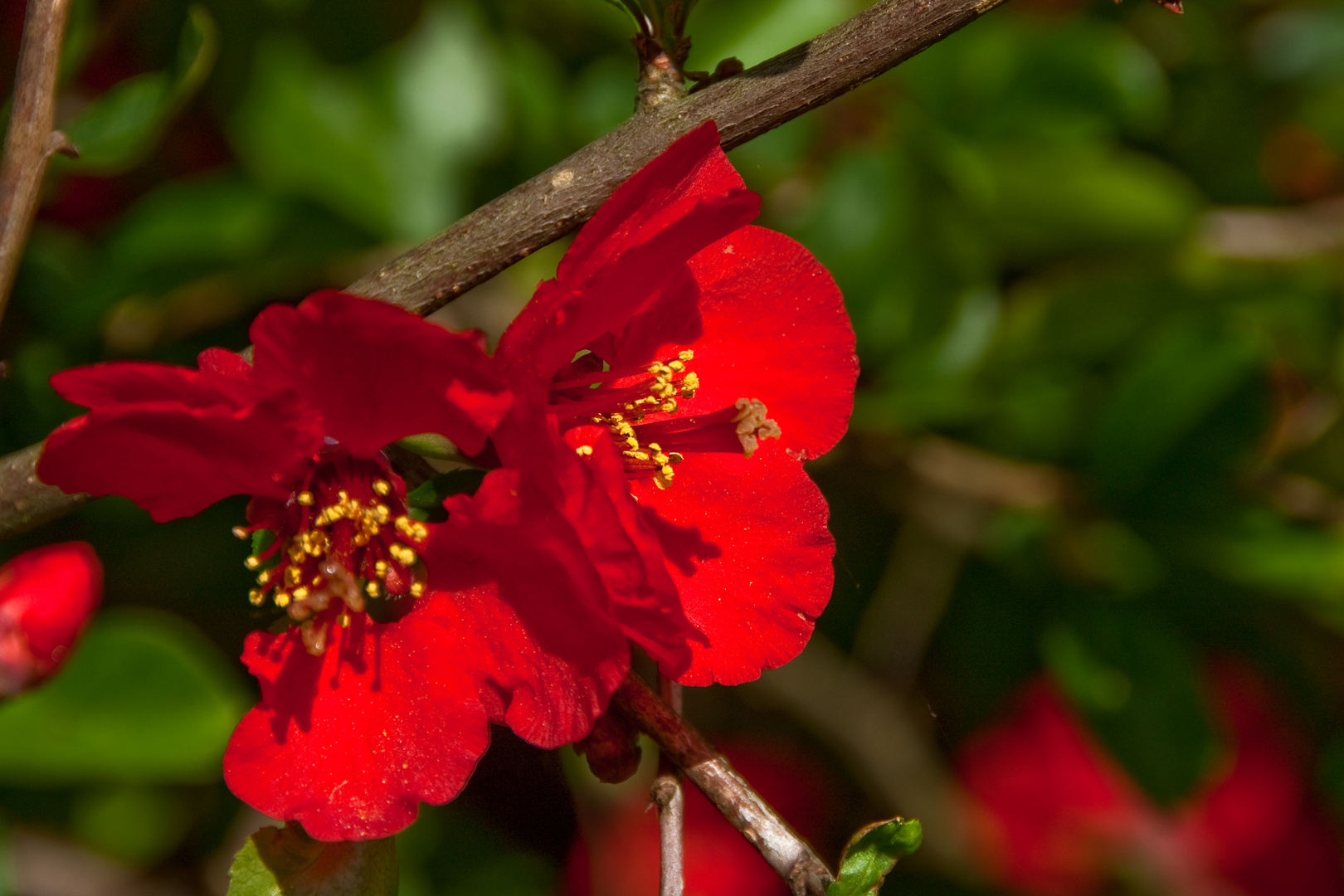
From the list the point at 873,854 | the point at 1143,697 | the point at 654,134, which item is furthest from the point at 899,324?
the point at 873,854

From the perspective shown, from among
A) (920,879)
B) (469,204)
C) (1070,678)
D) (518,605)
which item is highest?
(518,605)

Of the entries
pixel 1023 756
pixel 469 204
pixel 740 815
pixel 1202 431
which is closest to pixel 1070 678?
pixel 1202 431

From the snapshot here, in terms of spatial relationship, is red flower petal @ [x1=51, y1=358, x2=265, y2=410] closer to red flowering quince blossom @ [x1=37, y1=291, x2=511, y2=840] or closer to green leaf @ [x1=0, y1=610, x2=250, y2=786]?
red flowering quince blossom @ [x1=37, y1=291, x2=511, y2=840]

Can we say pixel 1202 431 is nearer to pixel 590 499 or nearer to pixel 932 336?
pixel 932 336

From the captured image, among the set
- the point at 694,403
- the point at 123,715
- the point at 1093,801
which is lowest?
the point at 1093,801

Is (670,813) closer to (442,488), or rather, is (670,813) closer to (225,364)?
(442,488)
